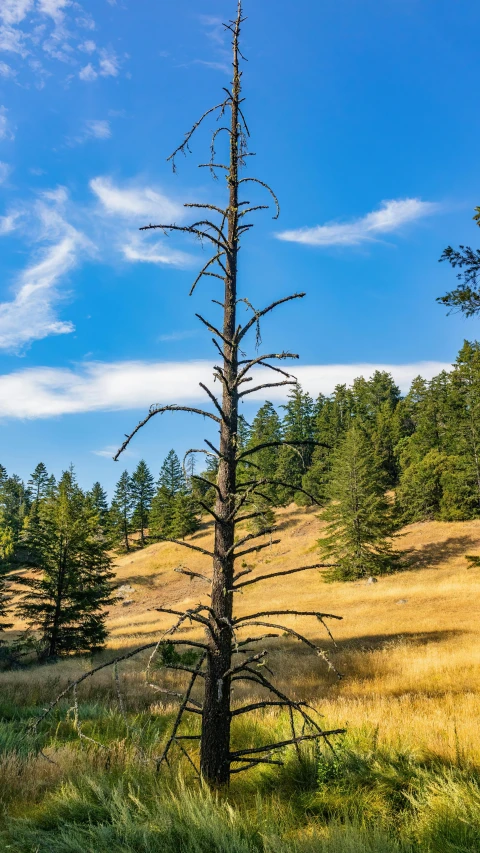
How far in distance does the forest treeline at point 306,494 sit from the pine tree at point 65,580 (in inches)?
2.2

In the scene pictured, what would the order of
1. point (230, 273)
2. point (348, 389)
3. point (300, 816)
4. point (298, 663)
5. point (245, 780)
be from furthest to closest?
point (348, 389) < point (298, 663) < point (230, 273) < point (245, 780) < point (300, 816)

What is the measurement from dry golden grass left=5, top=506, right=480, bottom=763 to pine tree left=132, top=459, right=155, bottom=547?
33.7 m

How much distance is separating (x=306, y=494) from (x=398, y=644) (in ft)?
44.4

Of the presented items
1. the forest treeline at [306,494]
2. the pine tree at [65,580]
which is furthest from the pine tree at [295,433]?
the pine tree at [65,580]

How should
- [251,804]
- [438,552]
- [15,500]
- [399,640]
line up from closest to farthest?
1. [251,804]
2. [399,640]
3. [438,552]
4. [15,500]

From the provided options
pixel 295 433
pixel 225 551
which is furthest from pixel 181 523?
pixel 225 551

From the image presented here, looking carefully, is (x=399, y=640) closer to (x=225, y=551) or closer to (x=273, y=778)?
(x=273, y=778)

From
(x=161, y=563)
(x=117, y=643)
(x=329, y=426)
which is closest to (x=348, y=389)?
(x=329, y=426)

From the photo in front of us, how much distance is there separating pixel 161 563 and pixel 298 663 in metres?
54.0

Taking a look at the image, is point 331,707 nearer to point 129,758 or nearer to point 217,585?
point 129,758

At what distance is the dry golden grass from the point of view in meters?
6.97

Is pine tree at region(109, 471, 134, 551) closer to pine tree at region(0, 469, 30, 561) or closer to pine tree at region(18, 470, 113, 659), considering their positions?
pine tree at region(0, 469, 30, 561)

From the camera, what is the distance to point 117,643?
24453mm

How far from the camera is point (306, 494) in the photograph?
205 inches
